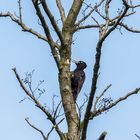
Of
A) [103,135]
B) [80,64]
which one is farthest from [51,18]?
[80,64]

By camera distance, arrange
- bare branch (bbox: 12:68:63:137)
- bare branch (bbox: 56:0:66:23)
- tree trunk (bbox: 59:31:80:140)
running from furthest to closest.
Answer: bare branch (bbox: 56:0:66:23)
tree trunk (bbox: 59:31:80:140)
bare branch (bbox: 12:68:63:137)

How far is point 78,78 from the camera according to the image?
9.35m

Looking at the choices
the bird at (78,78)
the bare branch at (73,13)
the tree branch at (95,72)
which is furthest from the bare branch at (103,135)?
the bare branch at (73,13)

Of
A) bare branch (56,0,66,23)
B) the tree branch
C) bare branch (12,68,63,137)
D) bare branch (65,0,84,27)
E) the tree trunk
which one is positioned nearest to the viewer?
the tree branch

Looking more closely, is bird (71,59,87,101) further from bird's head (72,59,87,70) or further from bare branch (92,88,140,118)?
bare branch (92,88,140,118)

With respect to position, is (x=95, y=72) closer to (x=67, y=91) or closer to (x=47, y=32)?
(x=67, y=91)

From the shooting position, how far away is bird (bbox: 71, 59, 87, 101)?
8.63 m

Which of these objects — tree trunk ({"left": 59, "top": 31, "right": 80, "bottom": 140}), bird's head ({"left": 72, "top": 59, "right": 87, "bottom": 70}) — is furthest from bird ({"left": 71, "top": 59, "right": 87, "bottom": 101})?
tree trunk ({"left": 59, "top": 31, "right": 80, "bottom": 140})

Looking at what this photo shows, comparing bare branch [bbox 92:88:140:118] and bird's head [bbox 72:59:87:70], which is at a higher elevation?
bird's head [bbox 72:59:87:70]

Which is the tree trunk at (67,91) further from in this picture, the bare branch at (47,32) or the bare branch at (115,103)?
the bare branch at (115,103)

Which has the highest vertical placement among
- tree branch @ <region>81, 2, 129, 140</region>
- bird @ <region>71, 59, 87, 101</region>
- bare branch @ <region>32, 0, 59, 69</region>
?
bird @ <region>71, 59, 87, 101</region>

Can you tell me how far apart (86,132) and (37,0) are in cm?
180

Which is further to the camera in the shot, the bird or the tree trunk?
the bird

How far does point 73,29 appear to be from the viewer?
8094 mm
